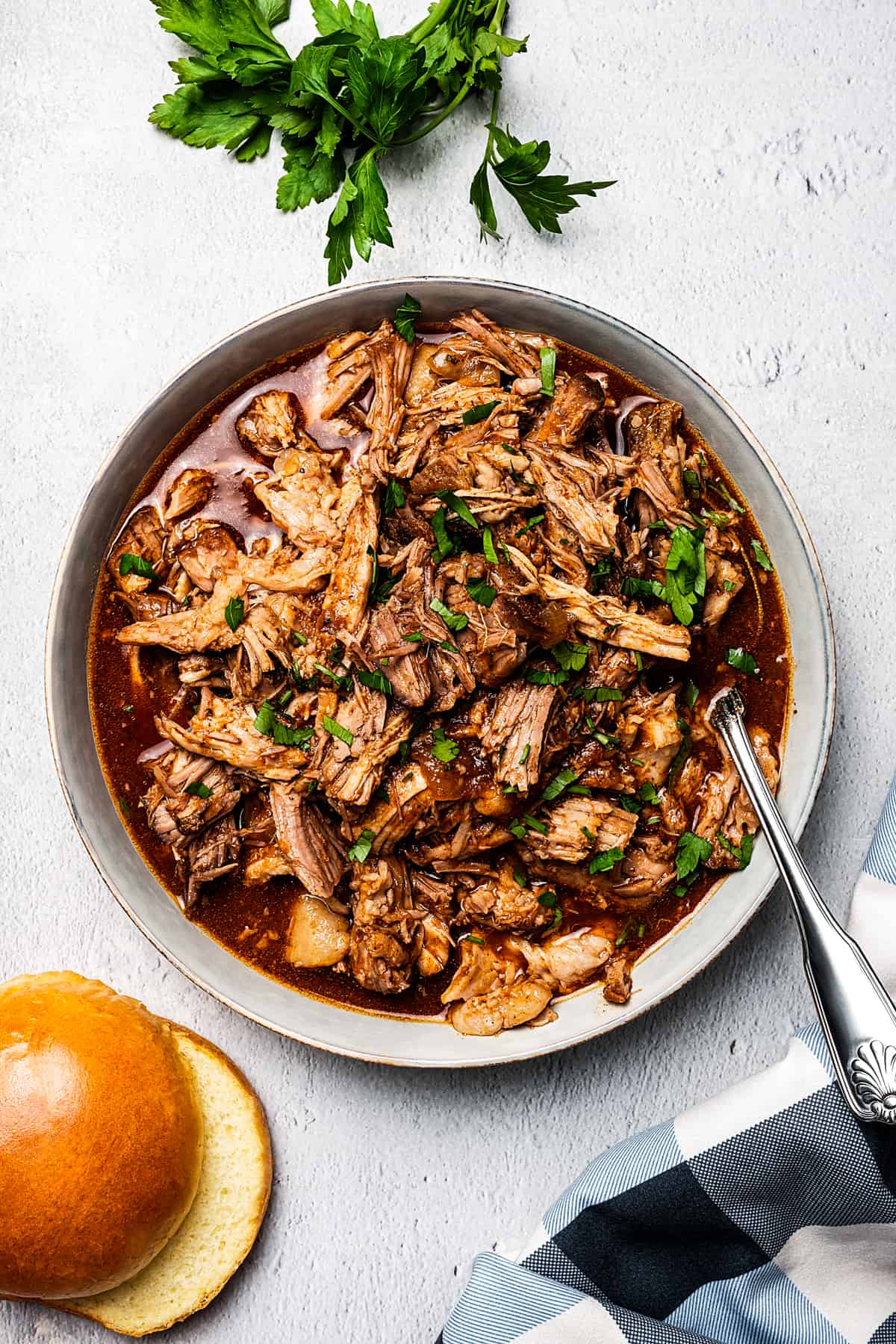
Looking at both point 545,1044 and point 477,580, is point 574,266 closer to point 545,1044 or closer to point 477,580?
point 477,580

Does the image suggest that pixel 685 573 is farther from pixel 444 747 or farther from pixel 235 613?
pixel 235 613

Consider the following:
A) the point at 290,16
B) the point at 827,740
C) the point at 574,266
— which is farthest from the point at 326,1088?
the point at 290,16

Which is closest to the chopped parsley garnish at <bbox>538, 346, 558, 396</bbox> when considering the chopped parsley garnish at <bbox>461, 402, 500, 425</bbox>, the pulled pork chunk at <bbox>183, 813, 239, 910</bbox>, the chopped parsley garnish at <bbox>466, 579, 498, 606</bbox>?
the chopped parsley garnish at <bbox>461, 402, 500, 425</bbox>

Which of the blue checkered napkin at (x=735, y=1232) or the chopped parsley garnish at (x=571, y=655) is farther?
the blue checkered napkin at (x=735, y=1232)

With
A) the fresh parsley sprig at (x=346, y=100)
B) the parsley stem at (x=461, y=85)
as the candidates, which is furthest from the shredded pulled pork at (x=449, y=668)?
the parsley stem at (x=461, y=85)

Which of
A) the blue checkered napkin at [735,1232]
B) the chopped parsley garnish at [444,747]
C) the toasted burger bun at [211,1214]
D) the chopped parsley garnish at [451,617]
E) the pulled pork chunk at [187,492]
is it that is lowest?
the toasted burger bun at [211,1214]

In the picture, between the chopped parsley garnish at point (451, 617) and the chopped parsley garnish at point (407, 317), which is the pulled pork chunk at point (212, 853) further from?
the chopped parsley garnish at point (407, 317)

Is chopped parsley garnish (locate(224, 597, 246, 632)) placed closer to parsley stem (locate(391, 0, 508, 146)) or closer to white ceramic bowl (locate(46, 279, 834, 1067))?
white ceramic bowl (locate(46, 279, 834, 1067))

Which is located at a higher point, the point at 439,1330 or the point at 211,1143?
the point at 211,1143

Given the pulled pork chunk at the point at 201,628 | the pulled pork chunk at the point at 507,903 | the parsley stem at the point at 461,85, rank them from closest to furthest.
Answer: the pulled pork chunk at the point at 201,628 < the pulled pork chunk at the point at 507,903 < the parsley stem at the point at 461,85
